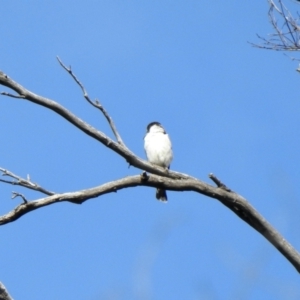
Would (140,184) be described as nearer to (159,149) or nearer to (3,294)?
(3,294)

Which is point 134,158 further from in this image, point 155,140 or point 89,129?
point 155,140

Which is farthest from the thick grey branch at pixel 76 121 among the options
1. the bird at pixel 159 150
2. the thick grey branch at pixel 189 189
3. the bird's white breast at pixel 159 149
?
the bird's white breast at pixel 159 149

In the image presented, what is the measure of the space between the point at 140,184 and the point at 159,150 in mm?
5317

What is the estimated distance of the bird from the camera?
10.6m

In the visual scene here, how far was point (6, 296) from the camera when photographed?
186 inches

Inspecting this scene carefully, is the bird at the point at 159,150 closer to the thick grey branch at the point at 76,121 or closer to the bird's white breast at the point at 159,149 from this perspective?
Result: the bird's white breast at the point at 159,149

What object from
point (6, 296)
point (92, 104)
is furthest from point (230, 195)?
point (6, 296)

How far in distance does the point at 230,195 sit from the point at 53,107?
4.51 ft

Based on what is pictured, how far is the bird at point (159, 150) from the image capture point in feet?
34.6

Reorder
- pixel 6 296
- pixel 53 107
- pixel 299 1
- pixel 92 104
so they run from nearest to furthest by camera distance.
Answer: pixel 6 296 < pixel 53 107 < pixel 92 104 < pixel 299 1

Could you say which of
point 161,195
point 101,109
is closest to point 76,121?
point 101,109

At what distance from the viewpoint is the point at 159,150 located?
34.8 feet

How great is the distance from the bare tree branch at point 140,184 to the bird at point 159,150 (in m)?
4.88

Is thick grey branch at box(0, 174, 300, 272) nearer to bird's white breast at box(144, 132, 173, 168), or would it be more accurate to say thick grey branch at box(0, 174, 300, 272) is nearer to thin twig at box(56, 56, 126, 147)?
thin twig at box(56, 56, 126, 147)
